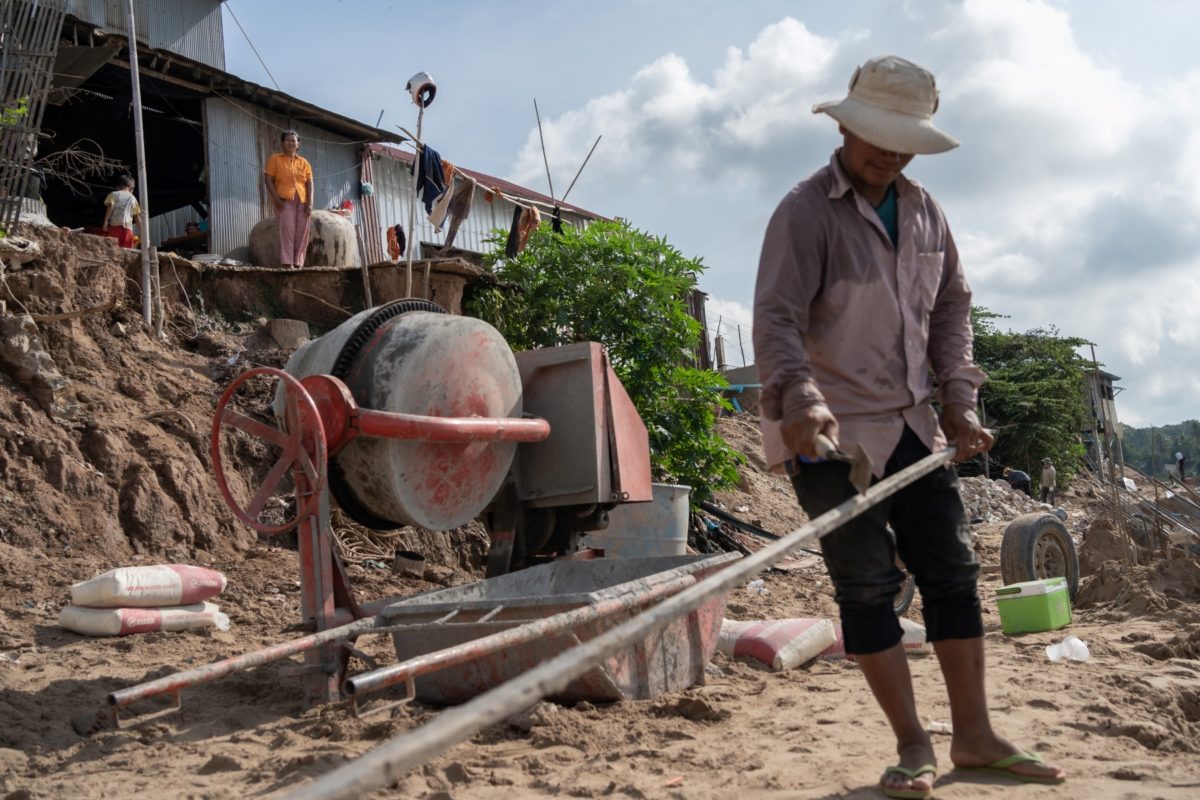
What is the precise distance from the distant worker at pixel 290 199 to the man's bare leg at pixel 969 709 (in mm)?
10110

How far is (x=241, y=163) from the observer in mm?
14570

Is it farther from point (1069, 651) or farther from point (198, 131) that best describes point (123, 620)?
point (198, 131)

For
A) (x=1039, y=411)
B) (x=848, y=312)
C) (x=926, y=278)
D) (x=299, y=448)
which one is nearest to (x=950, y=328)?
(x=926, y=278)

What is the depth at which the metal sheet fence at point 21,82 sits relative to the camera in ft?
29.5

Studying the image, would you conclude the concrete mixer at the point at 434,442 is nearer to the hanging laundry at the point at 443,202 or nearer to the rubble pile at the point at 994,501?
the hanging laundry at the point at 443,202

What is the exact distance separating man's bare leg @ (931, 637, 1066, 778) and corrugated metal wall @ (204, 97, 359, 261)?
496 inches

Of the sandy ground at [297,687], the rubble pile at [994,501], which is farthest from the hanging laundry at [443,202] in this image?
the rubble pile at [994,501]

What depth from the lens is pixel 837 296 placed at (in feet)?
9.77

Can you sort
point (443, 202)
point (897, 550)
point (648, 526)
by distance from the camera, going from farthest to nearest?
point (443, 202), point (648, 526), point (897, 550)

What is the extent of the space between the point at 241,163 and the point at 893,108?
13277mm

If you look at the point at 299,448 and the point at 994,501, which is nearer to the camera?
the point at 299,448

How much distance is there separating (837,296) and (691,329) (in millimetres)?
7712

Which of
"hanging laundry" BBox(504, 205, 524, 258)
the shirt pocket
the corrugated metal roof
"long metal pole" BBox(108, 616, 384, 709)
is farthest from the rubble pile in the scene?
the shirt pocket

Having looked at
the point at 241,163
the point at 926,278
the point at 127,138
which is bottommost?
the point at 926,278
